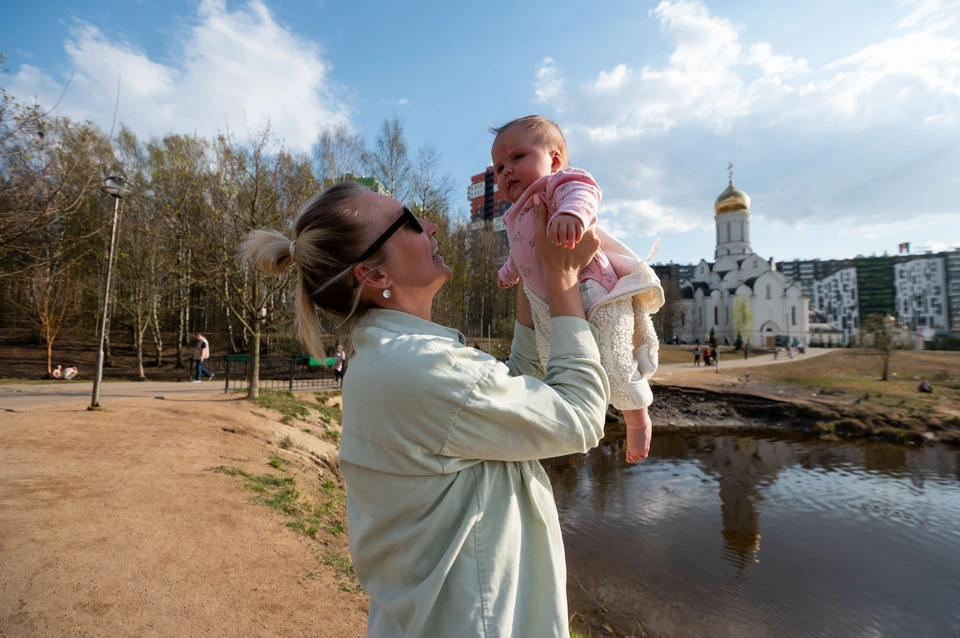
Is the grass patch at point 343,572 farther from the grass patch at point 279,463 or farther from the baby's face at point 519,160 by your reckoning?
the baby's face at point 519,160

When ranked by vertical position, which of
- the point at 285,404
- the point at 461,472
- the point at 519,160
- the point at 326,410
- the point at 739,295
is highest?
the point at 739,295

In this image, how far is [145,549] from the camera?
431 cm

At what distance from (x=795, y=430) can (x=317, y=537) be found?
70.6ft

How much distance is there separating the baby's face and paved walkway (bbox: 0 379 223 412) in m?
11.3

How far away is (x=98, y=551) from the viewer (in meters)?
4.16

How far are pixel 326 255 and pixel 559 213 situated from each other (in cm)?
69

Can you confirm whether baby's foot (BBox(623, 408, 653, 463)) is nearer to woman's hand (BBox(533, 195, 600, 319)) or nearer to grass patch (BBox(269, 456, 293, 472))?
woman's hand (BBox(533, 195, 600, 319))

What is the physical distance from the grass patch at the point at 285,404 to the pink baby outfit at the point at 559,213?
37.5 ft

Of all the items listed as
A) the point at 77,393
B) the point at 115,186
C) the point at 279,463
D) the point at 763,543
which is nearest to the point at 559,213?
the point at 279,463

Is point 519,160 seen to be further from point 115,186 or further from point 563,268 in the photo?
point 115,186

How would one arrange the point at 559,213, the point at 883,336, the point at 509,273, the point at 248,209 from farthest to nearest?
the point at 883,336, the point at 248,209, the point at 509,273, the point at 559,213

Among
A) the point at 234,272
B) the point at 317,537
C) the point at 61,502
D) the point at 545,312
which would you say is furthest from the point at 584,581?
the point at 234,272

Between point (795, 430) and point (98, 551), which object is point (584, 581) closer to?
point (98, 551)

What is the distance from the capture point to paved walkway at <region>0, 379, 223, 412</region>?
1072 cm
